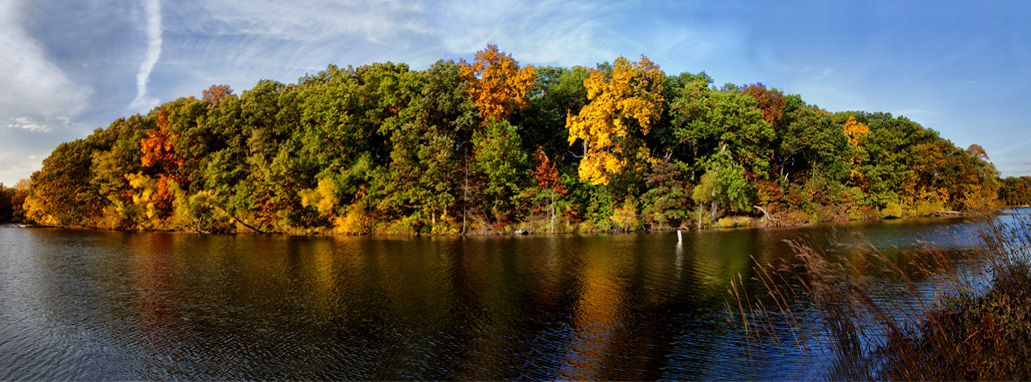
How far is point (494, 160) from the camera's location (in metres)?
40.7

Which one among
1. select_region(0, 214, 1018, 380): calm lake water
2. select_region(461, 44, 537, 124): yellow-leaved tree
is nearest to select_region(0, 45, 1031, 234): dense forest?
select_region(461, 44, 537, 124): yellow-leaved tree

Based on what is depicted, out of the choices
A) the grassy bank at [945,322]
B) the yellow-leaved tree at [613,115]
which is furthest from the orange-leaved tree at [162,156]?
the grassy bank at [945,322]

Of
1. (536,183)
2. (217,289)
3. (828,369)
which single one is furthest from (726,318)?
(536,183)

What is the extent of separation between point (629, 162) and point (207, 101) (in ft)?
148

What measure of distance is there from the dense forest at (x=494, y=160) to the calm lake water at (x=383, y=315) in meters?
13.9

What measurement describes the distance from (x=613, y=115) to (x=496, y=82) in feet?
32.7

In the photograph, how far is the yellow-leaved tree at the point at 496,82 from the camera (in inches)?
1668

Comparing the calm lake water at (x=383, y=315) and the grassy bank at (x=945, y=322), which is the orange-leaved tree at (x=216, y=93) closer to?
the calm lake water at (x=383, y=315)

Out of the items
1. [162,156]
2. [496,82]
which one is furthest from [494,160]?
[162,156]

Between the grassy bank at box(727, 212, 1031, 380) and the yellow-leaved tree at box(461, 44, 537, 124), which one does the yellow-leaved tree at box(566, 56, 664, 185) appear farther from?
the grassy bank at box(727, 212, 1031, 380)

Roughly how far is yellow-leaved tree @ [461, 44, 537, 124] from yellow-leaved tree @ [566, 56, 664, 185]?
513 centimetres

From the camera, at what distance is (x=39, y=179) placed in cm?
6088

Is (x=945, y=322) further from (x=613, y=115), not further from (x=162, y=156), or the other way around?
(x=162, y=156)

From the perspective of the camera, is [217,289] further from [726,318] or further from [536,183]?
[536,183]
